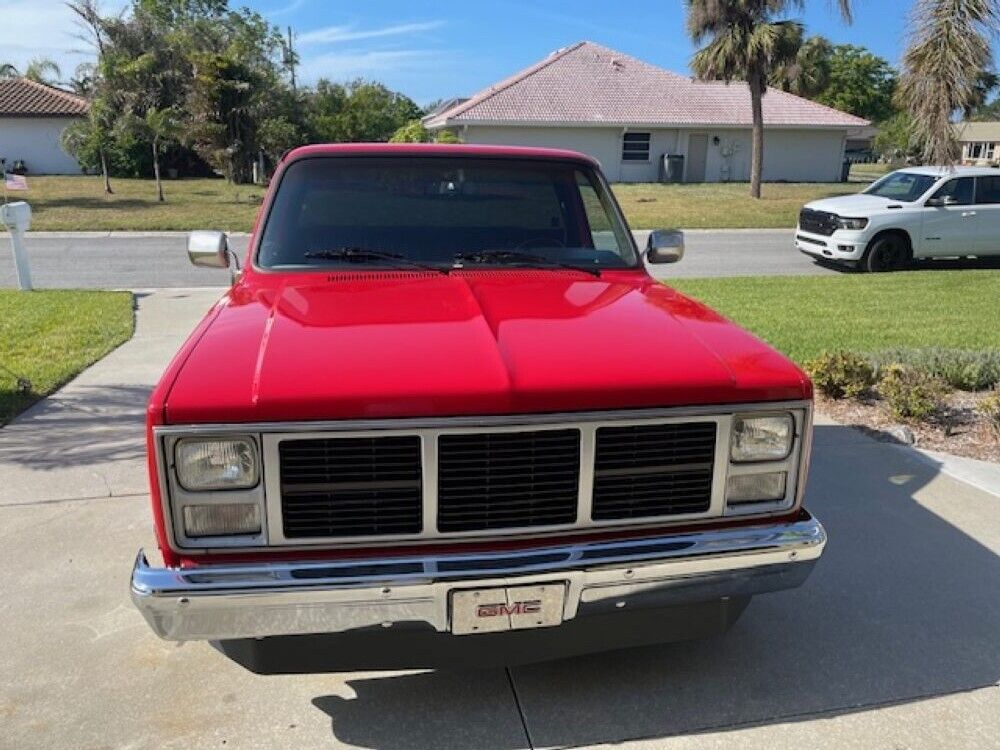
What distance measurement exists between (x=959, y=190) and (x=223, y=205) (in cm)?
1833

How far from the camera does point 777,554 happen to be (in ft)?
8.23

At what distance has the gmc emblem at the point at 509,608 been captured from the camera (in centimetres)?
232

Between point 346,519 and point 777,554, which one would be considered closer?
point 346,519

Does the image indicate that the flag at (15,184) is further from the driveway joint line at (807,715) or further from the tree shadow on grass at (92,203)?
the driveway joint line at (807,715)

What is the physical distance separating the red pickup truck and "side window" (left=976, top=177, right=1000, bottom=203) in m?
12.5

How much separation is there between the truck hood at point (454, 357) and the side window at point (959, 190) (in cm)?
1176

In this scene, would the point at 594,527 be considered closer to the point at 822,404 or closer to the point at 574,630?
the point at 574,630

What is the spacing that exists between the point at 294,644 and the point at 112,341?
625 centimetres

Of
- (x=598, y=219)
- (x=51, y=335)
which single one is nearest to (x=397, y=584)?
(x=598, y=219)

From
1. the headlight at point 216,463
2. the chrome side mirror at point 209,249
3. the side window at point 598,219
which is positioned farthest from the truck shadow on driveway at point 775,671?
the chrome side mirror at point 209,249

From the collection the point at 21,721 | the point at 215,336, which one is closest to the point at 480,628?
the point at 215,336

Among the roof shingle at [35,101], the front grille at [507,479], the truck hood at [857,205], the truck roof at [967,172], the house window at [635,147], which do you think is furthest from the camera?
the roof shingle at [35,101]

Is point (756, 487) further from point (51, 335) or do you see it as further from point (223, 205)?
point (223, 205)

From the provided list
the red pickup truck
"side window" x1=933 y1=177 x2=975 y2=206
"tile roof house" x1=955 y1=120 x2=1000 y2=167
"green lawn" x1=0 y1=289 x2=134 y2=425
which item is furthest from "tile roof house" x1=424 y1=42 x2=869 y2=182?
"tile roof house" x1=955 y1=120 x2=1000 y2=167
